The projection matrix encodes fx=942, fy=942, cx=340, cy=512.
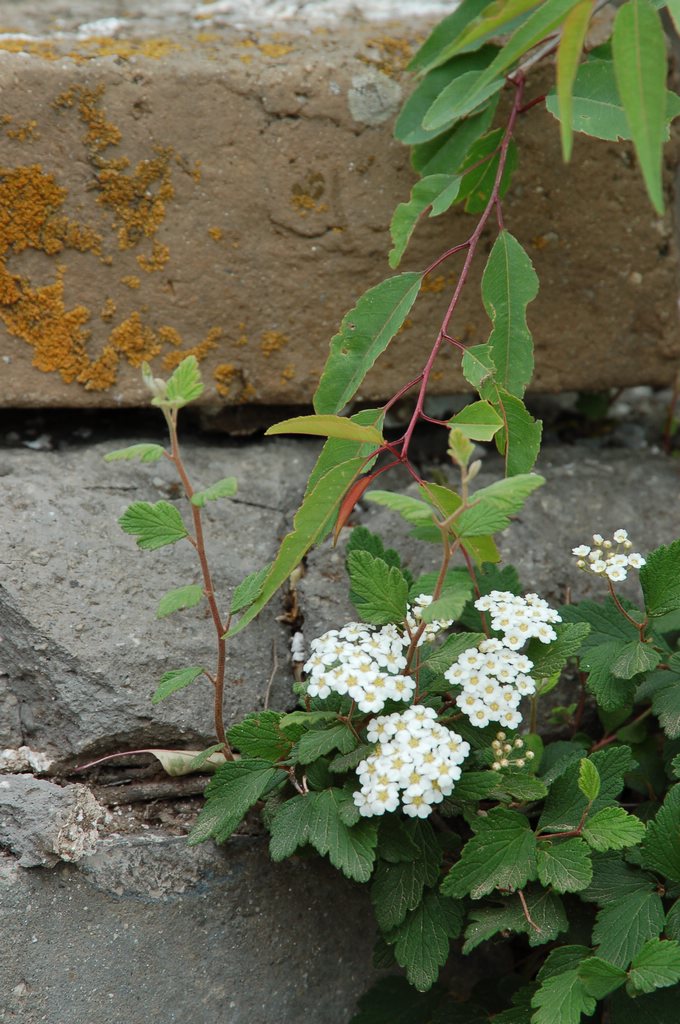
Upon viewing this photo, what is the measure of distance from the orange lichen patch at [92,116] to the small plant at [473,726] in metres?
0.57

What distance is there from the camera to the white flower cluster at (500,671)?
3.98ft

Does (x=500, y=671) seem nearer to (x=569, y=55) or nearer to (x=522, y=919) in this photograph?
(x=522, y=919)

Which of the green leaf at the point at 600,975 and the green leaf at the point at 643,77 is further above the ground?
the green leaf at the point at 643,77

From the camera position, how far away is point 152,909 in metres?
1.31

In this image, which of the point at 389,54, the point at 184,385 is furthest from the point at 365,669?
the point at 389,54

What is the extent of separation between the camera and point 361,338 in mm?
1438

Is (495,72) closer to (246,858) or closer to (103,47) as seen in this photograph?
(103,47)

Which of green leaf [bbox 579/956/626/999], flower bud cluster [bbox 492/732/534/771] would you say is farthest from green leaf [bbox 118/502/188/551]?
green leaf [bbox 579/956/626/999]

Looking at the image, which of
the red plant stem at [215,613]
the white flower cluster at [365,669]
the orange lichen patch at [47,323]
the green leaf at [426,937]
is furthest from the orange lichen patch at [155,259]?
the green leaf at [426,937]

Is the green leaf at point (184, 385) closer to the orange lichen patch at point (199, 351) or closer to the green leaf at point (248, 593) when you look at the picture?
the green leaf at point (248, 593)

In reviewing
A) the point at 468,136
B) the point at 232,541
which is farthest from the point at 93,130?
the point at 232,541

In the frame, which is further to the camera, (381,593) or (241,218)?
(241,218)

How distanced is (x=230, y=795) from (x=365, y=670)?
0.84 ft

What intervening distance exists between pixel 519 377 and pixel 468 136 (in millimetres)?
457
